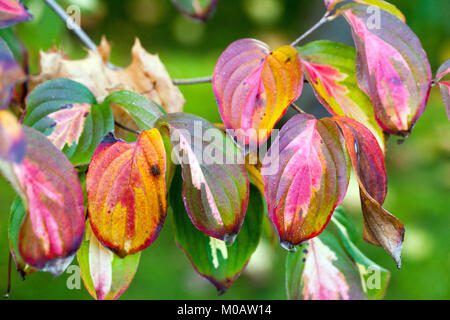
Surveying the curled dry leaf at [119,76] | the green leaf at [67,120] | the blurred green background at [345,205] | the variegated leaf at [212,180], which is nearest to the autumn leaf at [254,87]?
the variegated leaf at [212,180]

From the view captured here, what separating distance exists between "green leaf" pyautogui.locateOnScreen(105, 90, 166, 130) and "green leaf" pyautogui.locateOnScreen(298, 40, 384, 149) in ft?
0.60

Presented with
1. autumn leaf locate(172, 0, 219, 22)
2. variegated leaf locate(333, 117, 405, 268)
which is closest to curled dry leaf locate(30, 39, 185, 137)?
autumn leaf locate(172, 0, 219, 22)

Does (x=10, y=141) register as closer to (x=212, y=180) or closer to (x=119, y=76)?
(x=212, y=180)

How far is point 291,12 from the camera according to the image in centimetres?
406

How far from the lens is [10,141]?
1.06 ft

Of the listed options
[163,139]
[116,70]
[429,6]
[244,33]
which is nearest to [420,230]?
[429,6]

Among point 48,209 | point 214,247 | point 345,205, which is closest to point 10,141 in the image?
point 48,209

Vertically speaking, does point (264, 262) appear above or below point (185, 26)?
above

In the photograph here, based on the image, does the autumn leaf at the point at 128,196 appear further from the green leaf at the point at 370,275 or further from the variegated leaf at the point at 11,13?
the green leaf at the point at 370,275

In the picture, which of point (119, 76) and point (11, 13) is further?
point (119, 76)

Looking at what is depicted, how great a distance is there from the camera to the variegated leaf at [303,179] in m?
0.43

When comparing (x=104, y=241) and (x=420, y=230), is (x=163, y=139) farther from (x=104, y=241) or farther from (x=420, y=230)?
(x=420, y=230)

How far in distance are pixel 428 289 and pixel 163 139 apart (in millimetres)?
1340

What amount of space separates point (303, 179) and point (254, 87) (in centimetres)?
11
